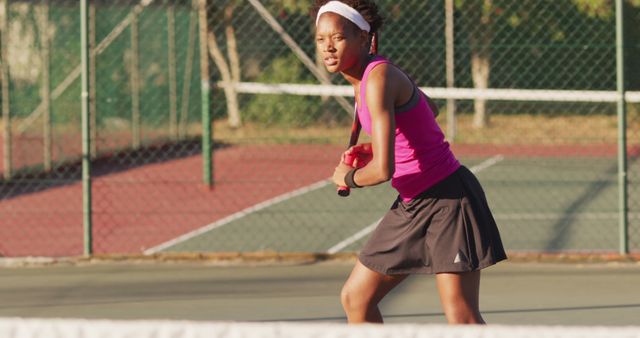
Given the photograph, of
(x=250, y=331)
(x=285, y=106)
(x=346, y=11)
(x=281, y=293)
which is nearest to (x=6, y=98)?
(x=285, y=106)

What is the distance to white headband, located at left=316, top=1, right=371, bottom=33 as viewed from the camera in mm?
4633

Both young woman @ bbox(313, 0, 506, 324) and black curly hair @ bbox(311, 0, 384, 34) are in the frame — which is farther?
black curly hair @ bbox(311, 0, 384, 34)

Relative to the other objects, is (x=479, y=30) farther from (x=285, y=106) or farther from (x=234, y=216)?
(x=234, y=216)

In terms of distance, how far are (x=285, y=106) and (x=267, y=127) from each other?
0.65 meters

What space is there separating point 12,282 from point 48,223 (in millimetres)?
4528

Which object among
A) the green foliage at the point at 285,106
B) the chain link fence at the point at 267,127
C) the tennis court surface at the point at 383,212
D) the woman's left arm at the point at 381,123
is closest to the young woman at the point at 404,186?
the woman's left arm at the point at 381,123

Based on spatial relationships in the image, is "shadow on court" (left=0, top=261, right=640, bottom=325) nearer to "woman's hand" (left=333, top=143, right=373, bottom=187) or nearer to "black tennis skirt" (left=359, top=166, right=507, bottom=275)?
"black tennis skirt" (left=359, top=166, right=507, bottom=275)

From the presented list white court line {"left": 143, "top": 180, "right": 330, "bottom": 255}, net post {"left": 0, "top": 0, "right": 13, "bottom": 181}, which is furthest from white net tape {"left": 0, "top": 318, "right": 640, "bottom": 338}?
net post {"left": 0, "top": 0, "right": 13, "bottom": 181}

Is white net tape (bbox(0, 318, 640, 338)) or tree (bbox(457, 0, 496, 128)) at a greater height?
tree (bbox(457, 0, 496, 128))

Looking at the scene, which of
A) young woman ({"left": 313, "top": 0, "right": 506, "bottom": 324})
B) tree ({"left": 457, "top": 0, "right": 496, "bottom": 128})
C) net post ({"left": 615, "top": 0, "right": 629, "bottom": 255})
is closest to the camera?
young woman ({"left": 313, "top": 0, "right": 506, "bottom": 324})

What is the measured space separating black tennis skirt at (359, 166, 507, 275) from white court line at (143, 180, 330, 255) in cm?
531

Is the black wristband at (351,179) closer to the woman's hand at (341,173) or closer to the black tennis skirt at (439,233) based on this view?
the woman's hand at (341,173)

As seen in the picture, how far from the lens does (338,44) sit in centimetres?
461

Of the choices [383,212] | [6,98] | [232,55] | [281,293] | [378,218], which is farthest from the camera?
[232,55]
